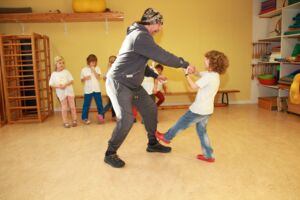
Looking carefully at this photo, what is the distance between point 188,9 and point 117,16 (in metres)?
1.52

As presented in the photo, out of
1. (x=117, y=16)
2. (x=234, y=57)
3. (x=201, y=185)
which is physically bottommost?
(x=201, y=185)

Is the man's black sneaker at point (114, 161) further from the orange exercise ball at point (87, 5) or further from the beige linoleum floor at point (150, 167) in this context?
the orange exercise ball at point (87, 5)

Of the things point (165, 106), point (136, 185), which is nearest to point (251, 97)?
point (165, 106)

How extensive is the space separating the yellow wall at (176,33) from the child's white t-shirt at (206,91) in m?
3.37

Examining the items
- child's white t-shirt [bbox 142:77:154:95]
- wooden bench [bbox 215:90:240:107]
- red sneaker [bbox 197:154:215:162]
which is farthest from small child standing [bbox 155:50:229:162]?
wooden bench [bbox 215:90:240:107]

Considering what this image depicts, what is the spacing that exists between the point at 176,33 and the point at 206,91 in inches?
139

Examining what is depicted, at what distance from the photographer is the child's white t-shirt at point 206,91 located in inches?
100

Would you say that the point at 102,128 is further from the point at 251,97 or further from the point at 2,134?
the point at 251,97

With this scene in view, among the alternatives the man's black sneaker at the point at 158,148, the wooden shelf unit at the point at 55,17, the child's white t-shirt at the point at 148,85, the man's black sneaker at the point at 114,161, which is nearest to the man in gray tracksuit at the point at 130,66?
the man's black sneaker at the point at 114,161

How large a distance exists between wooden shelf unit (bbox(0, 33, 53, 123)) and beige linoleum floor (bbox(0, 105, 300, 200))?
694 mm

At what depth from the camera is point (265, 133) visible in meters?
3.83

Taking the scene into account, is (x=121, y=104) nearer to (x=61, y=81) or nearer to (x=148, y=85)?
(x=148, y=85)

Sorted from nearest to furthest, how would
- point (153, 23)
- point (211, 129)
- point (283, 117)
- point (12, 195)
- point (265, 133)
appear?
point (12, 195) < point (153, 23) < point (265, 133) < point (211, 129) < point (283, 117)

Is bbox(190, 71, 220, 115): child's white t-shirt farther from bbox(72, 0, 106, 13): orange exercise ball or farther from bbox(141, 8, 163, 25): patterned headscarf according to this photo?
bbox(72, 0, 106, 13): orange exercise ball
